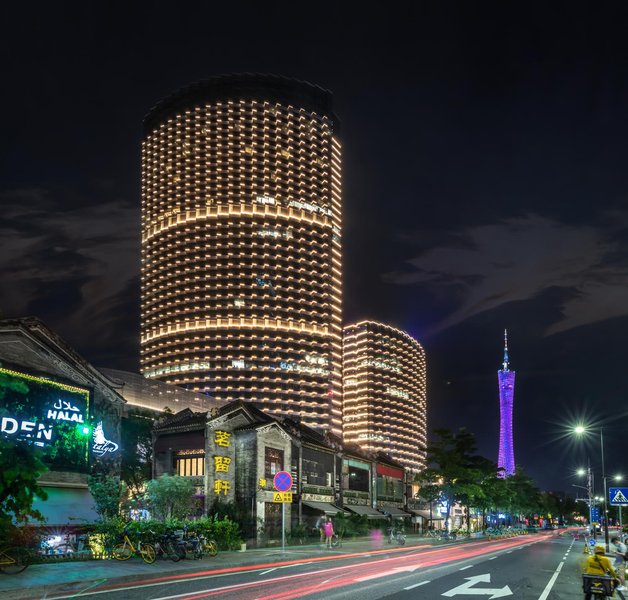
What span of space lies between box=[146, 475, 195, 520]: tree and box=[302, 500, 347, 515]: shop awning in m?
19.6

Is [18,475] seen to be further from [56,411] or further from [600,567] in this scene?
[56,411]

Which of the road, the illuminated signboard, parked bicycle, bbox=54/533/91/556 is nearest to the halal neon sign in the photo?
the illuminated signboard

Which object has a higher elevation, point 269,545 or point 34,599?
point 34,599

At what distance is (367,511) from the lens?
73750mm

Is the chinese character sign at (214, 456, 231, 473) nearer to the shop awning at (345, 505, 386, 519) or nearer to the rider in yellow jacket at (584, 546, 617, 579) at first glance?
the shop awning at (345, 505, 386, 519)

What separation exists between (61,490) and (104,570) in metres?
14.4

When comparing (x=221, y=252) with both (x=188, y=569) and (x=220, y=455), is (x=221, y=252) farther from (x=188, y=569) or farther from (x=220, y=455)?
(x=188, y=569)

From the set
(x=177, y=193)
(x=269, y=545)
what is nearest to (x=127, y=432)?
(x=269, y=545)

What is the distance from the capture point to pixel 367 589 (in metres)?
20.1

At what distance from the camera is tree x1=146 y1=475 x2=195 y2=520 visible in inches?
1594

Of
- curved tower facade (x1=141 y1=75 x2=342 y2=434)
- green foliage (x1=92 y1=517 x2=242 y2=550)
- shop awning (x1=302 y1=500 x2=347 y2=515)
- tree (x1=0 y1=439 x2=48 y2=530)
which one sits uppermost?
curved tower facade (x1=141 y1=75 x2=342 y2=434)

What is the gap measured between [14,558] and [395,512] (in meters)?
65.5

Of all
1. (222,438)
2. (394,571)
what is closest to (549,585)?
(394,571)

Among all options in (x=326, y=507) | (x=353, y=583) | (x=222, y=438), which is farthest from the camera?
(x=326, y=507)
